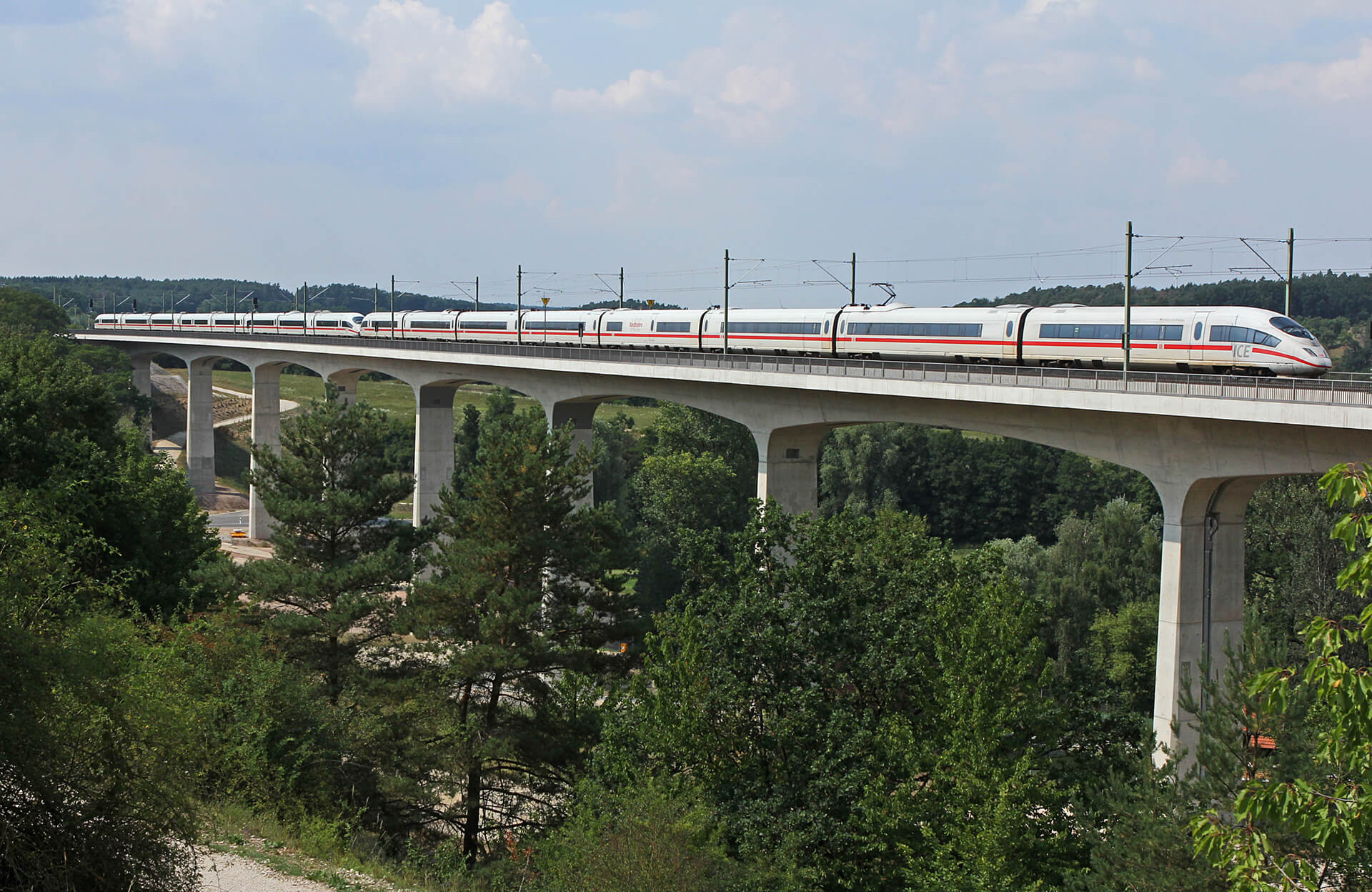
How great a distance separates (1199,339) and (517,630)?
20000mm

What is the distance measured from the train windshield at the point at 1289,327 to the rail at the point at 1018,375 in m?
1.67

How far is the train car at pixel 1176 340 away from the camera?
2977 centimetres

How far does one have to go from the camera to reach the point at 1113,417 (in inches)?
1163

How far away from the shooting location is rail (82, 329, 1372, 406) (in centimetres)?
2430

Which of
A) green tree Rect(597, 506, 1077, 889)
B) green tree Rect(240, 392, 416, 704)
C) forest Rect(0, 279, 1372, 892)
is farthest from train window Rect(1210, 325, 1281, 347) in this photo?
green tree Rect(240, 392, 416, 704)

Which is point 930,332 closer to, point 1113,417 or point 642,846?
point 1113,417

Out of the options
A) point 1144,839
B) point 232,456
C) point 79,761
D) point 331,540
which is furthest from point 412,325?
point 1144,839

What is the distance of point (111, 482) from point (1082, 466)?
7182 centimetres

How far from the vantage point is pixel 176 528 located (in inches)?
1476

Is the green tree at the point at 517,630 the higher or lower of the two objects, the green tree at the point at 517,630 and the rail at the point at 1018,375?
the lower

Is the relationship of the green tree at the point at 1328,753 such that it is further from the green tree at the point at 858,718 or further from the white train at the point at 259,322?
the white train at the point at 259,322

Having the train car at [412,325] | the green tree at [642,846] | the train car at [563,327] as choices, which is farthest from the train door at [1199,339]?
the train car at [412,325]

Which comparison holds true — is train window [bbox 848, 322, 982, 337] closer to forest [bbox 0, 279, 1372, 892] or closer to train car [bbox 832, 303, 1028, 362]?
train car [bbox 832, 303, 1028, 362]

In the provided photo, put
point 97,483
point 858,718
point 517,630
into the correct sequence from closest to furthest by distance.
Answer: point 858,718, point 517,630, point 97,483
